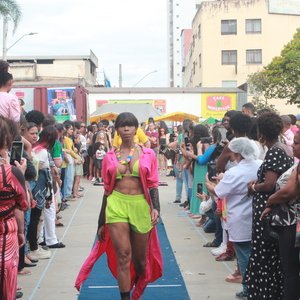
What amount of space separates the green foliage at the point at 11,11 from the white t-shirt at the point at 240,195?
22626 mm

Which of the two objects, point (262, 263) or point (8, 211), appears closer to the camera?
point (8, 211)

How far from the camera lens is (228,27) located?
62719mm

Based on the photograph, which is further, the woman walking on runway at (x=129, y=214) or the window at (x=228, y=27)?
the window at (x=228, y=27)

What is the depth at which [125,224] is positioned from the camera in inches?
236

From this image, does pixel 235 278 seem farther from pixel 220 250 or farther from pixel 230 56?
pixel 230 56

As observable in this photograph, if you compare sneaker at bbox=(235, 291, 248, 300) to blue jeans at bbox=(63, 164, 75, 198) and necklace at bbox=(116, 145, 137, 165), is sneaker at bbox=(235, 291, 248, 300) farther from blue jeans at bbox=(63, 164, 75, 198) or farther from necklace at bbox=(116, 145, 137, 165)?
blue jeans at bbox=(63, 164, 75, 198)

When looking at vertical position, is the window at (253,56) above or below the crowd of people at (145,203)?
above

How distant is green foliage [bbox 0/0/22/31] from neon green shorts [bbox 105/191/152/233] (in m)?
22.7

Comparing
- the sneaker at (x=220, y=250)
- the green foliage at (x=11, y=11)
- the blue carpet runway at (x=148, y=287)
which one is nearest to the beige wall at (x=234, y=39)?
the green foliage at (x=11, y=11)

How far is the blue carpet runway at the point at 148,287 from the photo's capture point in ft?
22.2

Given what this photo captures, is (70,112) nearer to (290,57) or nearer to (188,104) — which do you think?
(188,104)

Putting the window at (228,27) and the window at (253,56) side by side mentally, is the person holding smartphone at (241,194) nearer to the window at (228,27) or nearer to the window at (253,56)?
the window at (228,27)

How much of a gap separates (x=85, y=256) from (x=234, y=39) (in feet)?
184

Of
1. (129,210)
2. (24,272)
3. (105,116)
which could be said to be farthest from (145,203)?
(105,116)
